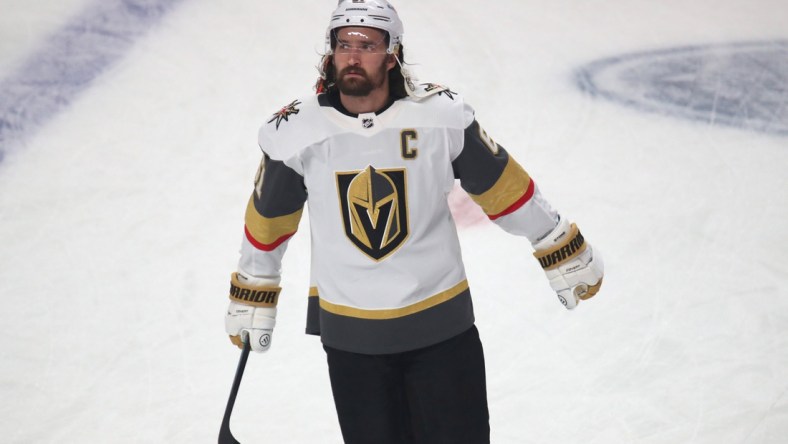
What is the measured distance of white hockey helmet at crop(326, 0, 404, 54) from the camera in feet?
6.29

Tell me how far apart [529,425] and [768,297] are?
87 centimetres

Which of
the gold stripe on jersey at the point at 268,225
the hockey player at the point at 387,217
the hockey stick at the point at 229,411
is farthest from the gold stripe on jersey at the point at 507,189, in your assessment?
the hockey stick at the point at 229,411

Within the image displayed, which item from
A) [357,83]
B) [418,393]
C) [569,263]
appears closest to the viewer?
[357,83]

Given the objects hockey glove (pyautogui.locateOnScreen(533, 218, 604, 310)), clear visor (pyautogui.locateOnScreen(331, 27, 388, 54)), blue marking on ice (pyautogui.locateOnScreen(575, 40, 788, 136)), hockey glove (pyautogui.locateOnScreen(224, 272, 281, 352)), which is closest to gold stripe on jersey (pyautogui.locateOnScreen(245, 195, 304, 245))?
hockey glove (pyautogui.locateOnScreen(224, 272, 281, 352))

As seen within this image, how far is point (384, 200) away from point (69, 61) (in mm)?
2572

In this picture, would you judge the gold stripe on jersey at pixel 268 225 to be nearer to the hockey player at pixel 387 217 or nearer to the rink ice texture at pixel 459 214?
the hockey player at pixel 387 217

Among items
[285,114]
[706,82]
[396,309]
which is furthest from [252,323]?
[706,82]

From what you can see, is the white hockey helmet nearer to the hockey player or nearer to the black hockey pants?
the hockey player

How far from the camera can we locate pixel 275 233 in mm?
2096

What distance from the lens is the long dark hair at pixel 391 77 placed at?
1.99 meters

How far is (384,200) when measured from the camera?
1936mm

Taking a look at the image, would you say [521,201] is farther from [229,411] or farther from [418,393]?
[229,411]

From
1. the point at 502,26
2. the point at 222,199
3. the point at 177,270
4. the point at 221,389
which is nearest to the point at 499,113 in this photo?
the point at 502,26

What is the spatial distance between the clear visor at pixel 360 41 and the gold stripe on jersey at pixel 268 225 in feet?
1.17
